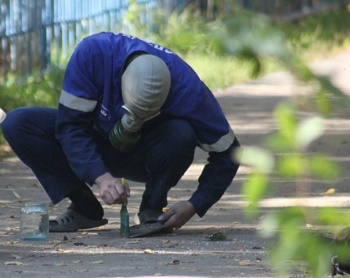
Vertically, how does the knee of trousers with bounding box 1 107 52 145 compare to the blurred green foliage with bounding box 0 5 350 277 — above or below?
below

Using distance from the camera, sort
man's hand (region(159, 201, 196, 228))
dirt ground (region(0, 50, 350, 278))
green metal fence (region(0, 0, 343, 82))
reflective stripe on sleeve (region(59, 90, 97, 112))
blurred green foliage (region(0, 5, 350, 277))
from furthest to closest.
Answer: green metal fence (region(0, 0, 343, 82)) < man's hand (region(159, 201, 196, 228)) < reflective stripe on sleeve (region(59, 90, 97, 112)) < dirt ground (region(0, 50, 350, 278)) < blurred green foliage (region(0, 5, 350, 277))

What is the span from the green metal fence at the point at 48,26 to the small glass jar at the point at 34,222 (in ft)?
14.5

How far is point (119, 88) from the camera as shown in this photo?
5.27 meters

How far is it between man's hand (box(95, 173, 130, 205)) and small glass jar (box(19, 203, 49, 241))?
538 mm

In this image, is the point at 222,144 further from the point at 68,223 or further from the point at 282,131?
the point at 282,131

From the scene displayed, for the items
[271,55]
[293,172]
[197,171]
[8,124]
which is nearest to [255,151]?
[293,172]

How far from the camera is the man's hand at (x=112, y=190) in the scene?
5027 millimetres

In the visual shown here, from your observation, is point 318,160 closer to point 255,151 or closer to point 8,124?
point 255,151

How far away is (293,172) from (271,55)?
0.80 feet

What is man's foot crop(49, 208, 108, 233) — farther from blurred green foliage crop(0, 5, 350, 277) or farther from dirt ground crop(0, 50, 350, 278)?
blurred green foliage crop(0, 5, 350, 277)

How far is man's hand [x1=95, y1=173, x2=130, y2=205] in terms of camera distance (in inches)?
198

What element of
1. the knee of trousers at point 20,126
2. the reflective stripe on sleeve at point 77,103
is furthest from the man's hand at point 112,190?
the knee of trousers at point 20,126

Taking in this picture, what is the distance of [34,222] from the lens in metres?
5.57

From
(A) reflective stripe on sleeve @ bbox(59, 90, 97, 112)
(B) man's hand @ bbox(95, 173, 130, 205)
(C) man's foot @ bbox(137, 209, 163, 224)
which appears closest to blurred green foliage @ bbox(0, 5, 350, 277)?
(B) man's hand @ bbox(95, 173, 130, 205)
